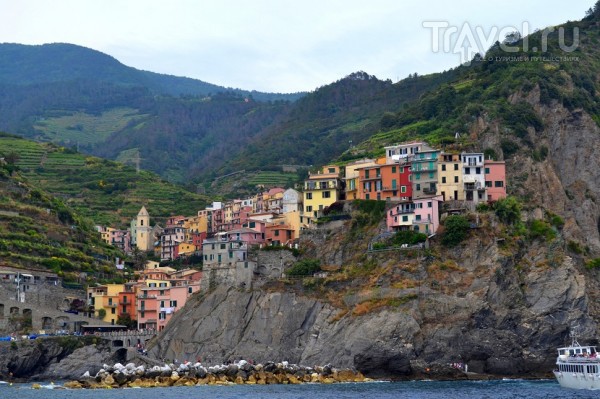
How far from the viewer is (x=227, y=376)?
85.6 metres

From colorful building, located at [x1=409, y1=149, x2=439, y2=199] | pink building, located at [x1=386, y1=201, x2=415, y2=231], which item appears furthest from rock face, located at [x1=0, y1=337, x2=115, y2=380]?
colorful building, located at [x1=409, y1=149, x2=439, y2=199]

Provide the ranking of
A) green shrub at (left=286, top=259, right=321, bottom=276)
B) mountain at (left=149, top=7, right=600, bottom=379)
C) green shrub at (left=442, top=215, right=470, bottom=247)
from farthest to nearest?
green shrub at (left=286, top=259, right=321, bottom=276), green shrub at (left=442, top=215, right=470, bottom=247), mountain at (left=149, top=7, right=600, bottom=379)

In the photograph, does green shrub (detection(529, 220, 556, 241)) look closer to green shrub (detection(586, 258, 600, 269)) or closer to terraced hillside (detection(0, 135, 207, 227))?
green shrub (detection(586, 258, 600, 269))

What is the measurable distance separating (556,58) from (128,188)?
218 feet

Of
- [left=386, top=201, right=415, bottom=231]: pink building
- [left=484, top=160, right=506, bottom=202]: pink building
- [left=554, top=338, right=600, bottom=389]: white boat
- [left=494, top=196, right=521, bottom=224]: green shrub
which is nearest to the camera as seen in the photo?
[left=554, top=338, right=600, bottom=389]: white boat

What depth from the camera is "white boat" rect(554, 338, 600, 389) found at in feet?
255

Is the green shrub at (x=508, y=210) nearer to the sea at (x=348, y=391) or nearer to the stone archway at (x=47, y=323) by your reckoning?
the sea at (x=348, y=391)

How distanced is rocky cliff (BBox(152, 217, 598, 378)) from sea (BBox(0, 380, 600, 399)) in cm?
294

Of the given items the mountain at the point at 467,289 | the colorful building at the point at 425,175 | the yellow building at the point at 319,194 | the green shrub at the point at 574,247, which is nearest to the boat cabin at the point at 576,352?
the mountain at the point at 467,289

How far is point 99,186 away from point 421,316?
84.5 m

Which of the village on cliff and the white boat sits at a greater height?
the village on cliff

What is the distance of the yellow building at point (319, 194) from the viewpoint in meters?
104

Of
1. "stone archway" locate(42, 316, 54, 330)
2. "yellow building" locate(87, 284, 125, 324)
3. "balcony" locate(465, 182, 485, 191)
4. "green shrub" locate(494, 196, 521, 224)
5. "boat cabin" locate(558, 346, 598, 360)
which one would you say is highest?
"balcony" locate(465, 182, 485, 191)

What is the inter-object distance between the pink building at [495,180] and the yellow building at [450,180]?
7.15 feet
